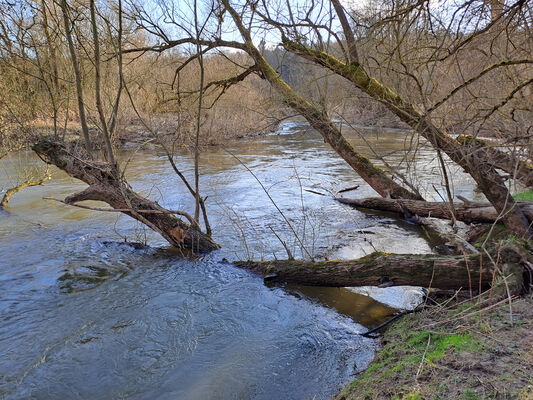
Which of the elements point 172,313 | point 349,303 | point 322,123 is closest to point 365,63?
point 322,123

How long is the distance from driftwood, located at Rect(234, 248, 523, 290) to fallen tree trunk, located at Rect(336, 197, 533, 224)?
1.84 meters

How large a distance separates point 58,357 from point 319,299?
304 cm

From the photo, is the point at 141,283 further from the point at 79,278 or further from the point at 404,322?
the point at 404,322

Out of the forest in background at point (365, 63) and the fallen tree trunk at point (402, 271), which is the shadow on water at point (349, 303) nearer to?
the fallen tree trunk at point (402, 271)

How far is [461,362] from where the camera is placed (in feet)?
9.42

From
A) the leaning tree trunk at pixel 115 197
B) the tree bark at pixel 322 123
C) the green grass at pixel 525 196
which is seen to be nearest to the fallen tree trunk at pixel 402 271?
the leaning tree trunk at pixel 115 197

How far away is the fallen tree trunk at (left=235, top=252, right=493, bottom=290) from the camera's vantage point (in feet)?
14.0

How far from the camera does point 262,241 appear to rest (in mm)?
7434

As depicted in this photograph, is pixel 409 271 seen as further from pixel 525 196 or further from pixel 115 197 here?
pixel 525 196

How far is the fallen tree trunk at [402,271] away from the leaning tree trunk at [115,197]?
2.20m

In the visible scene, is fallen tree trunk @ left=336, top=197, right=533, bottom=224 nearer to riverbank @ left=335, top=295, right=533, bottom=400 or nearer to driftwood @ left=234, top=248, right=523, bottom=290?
driftwood @ left=234, top=248, right=523, bottom=290

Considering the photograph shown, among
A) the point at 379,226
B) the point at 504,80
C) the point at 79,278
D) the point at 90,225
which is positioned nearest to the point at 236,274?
the point at 79,278

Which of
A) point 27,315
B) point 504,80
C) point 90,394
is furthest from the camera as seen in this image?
point 504,80

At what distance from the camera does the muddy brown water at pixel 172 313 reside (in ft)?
12.2
